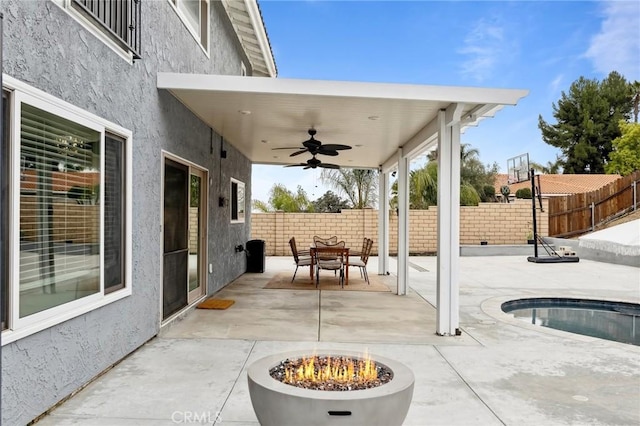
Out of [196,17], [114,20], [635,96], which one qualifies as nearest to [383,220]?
[196,17]

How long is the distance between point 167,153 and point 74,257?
2.04 meters

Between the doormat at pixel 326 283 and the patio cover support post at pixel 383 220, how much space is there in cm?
46

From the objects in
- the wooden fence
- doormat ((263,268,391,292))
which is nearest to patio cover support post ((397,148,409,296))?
doormat ((263,268,391,292))

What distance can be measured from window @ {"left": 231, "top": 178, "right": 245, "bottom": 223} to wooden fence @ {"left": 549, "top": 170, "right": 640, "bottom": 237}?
12763 millimetres

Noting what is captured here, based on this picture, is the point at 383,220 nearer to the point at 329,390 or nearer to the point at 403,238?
the point at 403,238

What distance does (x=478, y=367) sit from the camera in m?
4.15

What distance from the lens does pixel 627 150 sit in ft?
93.0

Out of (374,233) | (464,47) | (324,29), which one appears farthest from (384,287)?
(464,47)

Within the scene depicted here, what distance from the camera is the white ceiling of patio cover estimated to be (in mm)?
4742

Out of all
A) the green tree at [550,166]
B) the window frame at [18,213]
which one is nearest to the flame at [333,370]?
the window frame at [18,213]

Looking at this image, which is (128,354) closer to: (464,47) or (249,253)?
(249,253)

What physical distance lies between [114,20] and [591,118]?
34.5 m

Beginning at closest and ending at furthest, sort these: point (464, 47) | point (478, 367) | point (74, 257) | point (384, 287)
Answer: point (74, 257) < point (478, 367) < point (384, 287) < point (464, 47)

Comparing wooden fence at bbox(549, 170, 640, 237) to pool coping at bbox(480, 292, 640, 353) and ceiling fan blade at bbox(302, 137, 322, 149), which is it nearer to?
pool coping at bbox(480, 292, 640, 353)
